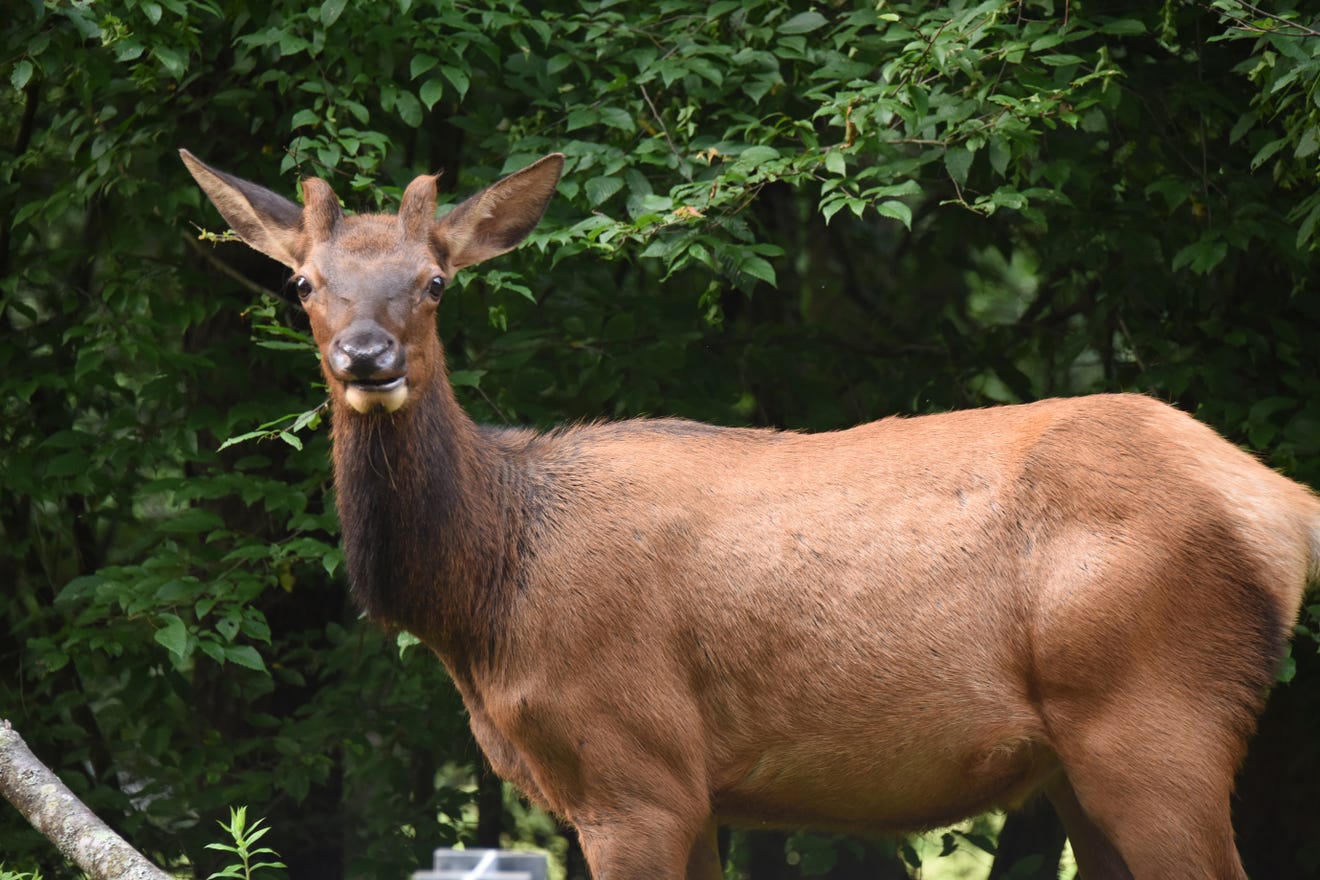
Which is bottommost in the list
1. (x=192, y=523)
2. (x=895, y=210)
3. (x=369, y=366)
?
(x=192, y=523)

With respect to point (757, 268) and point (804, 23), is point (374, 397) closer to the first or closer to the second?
point (757, 268)


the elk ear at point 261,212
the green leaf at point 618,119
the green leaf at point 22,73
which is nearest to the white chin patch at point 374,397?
the elk ear at point 261,212

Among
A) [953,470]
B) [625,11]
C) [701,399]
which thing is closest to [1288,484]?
[953,470]

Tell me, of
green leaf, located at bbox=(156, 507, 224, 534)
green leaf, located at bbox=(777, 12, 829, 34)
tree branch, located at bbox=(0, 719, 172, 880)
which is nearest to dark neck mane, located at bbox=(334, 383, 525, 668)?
tree branch, located at bbox=(0, 719, 172, 880)

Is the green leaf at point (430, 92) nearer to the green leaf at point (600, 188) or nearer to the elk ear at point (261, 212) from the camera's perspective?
the green leaf at point (600, 188)

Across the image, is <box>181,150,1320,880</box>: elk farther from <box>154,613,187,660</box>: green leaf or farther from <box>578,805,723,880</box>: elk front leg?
A: <box>154,613,187,660</box>: green leaf

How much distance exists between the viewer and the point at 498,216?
6.04m

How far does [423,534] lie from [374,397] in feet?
2.03

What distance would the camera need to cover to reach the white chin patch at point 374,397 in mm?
5133

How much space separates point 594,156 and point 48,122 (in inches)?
137

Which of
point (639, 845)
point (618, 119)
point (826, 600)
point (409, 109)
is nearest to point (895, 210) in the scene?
point (618, 119)

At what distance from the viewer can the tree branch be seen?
4.62 metres

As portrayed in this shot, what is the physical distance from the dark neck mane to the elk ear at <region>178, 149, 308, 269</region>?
704 mm

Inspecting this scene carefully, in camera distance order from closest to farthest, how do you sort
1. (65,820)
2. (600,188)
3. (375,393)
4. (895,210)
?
(65,820), (375,393), (895,210), (600,188)
